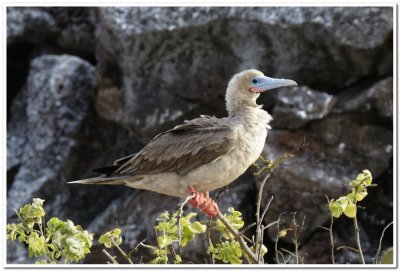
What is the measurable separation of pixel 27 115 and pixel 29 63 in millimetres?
1175

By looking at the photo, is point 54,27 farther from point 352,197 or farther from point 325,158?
point 352,197

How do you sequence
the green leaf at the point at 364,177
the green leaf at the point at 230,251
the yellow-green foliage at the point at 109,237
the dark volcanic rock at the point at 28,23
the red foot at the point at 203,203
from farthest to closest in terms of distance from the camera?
the dark volcanic rock at the point at 28,23, the red foot at the point at 203,203, the green leaf at the point at 230,251, the yellow-green foliage at the point at 109,237, the green leaf at the point at 364,177

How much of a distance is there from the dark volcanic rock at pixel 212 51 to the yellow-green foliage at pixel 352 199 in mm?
6552

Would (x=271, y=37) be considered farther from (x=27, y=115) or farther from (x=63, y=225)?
(x=63, y=225)

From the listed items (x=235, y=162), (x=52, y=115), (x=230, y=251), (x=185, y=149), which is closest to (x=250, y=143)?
(x=235, y=162)

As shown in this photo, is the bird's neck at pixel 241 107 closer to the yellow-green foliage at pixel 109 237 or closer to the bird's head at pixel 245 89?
the bird's head at pixel 245 89

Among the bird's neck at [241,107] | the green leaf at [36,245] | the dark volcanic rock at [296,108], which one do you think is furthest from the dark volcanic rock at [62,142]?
the green leaf at [36,245]

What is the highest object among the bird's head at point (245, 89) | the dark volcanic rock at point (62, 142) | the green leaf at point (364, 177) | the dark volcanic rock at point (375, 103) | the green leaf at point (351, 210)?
the bird's head at point (245, 89)

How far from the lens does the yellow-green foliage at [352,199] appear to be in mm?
4691

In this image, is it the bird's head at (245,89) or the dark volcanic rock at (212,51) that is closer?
the bird's head at (245,89)

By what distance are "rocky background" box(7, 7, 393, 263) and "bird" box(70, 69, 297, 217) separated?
4168 mm

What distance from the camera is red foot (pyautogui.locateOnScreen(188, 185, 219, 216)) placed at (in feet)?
18.0

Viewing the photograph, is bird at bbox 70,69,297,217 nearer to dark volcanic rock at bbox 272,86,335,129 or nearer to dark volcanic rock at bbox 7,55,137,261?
dark volcanic rock at bbox 272,86,335,129

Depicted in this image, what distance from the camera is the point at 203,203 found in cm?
564
